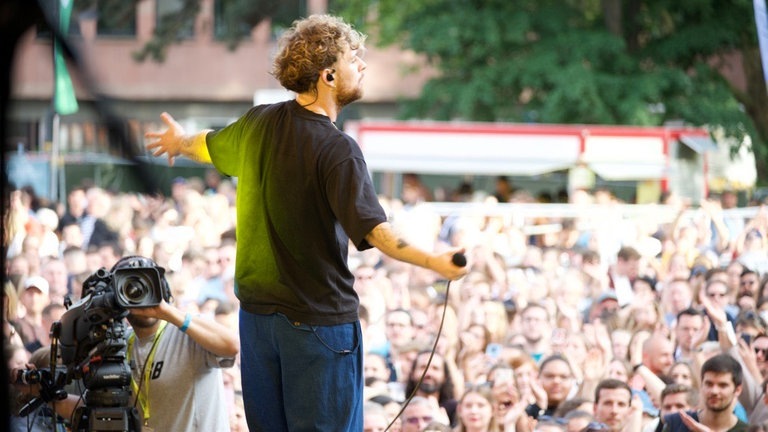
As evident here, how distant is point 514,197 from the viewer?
13164mm

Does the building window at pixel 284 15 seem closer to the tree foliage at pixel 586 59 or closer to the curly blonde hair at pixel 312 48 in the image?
the tree foliage at pixel 586 59

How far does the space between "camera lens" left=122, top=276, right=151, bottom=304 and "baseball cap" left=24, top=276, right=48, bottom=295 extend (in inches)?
158

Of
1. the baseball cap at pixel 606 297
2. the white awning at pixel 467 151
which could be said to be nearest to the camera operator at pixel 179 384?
the baseball cap at pixel 606 297

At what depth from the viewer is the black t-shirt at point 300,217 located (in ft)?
10.2

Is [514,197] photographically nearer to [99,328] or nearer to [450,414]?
[450,414]

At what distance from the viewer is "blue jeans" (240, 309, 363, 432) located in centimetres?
315

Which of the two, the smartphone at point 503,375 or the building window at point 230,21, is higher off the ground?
the building window at point 230,21

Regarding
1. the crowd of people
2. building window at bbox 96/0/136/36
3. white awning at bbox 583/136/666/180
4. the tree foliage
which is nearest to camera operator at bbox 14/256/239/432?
the crowd of people

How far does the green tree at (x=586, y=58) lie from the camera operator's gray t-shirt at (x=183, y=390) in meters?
11.9

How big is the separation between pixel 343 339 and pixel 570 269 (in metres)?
5.80

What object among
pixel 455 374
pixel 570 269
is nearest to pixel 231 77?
pixel 570 269

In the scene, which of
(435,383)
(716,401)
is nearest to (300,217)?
(716,401)

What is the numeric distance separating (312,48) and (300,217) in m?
0.41

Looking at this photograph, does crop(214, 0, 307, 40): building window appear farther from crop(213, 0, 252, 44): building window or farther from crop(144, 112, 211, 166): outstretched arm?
crop(144, 112, 211, 166): outstretched arm
